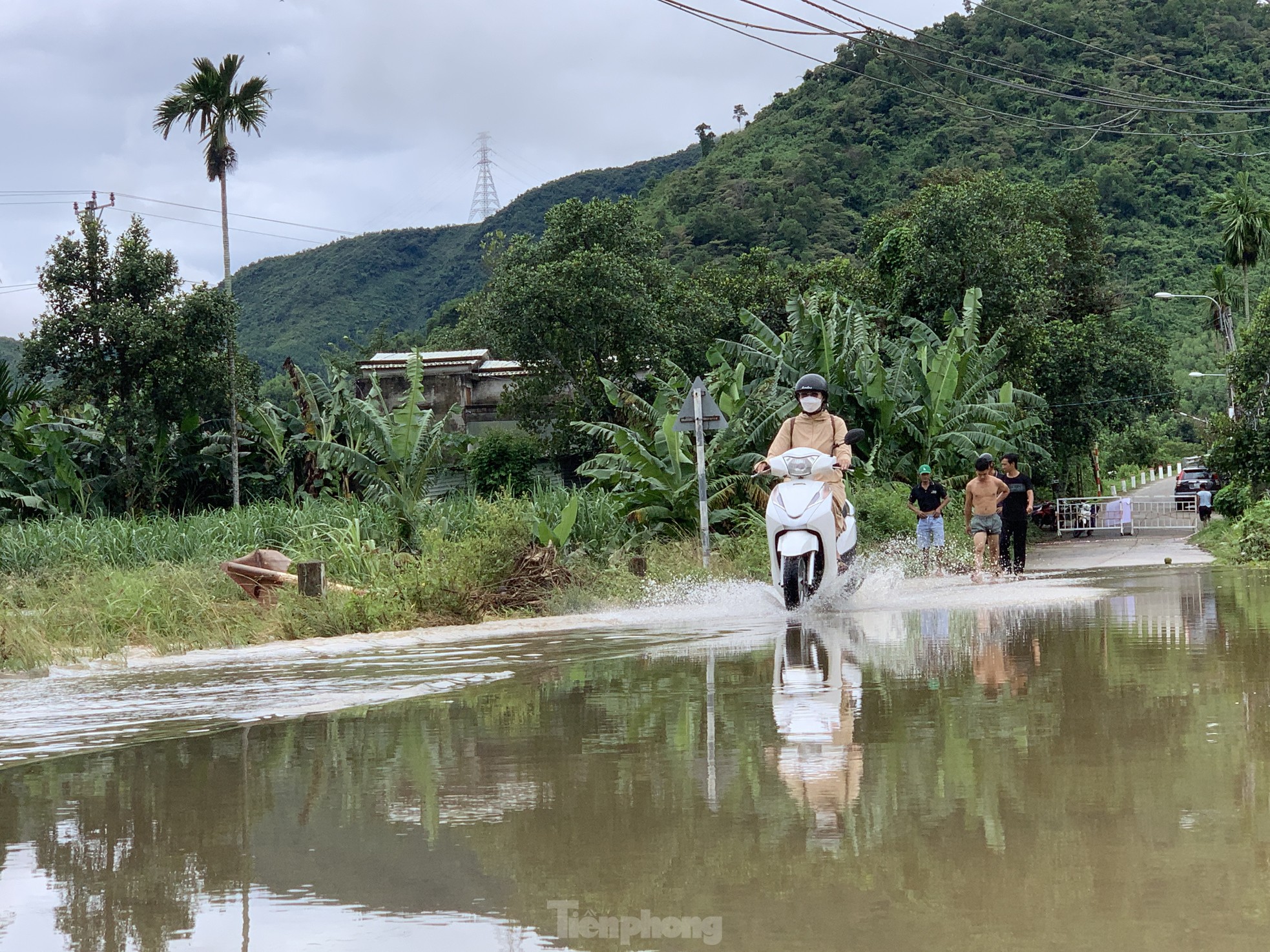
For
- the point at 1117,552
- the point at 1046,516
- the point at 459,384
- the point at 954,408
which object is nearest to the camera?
the point at 954,408

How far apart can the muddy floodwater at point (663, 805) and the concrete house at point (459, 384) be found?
40097 millimetres

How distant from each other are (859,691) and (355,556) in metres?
9.54

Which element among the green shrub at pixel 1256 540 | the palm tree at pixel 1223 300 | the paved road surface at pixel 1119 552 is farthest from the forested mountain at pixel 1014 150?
the green shrub at pixel 1256 540

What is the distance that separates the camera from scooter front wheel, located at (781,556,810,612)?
11.7 m

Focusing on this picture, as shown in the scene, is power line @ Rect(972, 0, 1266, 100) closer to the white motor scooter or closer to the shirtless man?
the shirtless man

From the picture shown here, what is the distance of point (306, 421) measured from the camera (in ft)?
104

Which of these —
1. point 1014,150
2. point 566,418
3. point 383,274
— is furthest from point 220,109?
point 383,274

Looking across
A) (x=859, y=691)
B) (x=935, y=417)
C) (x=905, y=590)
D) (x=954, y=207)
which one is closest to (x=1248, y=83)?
(x=954, y=207)

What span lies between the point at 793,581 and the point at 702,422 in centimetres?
494

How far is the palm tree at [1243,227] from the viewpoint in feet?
170

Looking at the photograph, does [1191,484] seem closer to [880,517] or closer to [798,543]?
[880,517]

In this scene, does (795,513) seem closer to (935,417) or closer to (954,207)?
(935,417)

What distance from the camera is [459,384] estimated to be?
5022cm

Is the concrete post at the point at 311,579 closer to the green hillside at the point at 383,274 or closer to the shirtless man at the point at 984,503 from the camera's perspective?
the shirtless man at the point at 984,503
